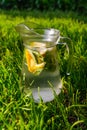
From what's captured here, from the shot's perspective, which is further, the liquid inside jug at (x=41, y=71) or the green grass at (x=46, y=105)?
the liquid inside jug at (x=41, y=71)

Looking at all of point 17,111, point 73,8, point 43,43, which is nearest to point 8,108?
point 17,111

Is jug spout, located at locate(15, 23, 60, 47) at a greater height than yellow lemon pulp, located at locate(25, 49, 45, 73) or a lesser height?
greater

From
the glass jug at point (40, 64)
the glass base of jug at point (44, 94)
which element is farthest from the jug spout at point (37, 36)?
the glass base of jug at point (44, 94)

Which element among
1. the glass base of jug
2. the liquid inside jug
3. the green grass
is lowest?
the green grass

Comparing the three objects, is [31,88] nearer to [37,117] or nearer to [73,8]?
[37,117]

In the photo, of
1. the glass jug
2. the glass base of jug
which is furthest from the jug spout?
the glass base of jug

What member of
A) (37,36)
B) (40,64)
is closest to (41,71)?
(40,64)

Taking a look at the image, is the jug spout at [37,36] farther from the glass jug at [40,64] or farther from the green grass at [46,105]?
the green grass at [46,105]

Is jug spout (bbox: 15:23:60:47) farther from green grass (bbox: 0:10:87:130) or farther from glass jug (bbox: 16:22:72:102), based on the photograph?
green grass (bbox: 0:10:87:130)

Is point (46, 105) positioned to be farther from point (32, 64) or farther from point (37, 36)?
point (37, 36)
